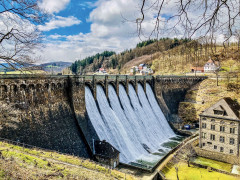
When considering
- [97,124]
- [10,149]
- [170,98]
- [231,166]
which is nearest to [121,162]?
[97,124]

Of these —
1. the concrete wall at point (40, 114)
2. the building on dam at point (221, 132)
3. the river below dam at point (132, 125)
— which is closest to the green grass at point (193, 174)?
the river below dam at point (132, 125)

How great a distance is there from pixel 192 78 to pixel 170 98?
9727mm

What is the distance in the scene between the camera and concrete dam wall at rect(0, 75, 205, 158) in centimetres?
1702

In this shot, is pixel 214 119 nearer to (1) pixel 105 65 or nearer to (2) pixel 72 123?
(2) pixel 72 123

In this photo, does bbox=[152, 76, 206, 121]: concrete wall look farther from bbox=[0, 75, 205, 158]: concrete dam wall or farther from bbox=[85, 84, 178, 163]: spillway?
bbox=[0, 75, 205, 158]: concrete dam wall

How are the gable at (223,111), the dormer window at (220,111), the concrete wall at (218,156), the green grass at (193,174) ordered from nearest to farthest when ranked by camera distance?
the green grass at (193,174) < the concrete wall at (218,156) < the gable at (223,111) < the dormer window at (220,111)

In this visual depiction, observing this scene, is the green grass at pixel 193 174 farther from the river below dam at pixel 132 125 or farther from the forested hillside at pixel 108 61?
the forested hillside at pixel 108 61

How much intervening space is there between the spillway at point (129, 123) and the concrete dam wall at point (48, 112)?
5.54 ft

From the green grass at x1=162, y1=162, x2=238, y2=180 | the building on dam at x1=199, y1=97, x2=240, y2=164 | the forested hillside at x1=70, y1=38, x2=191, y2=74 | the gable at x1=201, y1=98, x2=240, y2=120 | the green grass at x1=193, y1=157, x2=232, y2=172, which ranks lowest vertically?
the green grass at x1=193, y1=157, x2=232, y2=172

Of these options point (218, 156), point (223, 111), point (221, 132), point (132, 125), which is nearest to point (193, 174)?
point (218, 156)

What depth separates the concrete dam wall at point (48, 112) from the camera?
17016 millimetres

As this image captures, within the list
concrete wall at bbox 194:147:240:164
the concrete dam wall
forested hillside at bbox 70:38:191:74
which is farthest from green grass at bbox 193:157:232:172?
forested hillside at bbox 70:38:191:74

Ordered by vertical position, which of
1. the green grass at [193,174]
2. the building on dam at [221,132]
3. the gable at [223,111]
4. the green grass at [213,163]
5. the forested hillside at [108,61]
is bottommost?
the green grass at [213,163]

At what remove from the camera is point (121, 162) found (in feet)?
70.0
